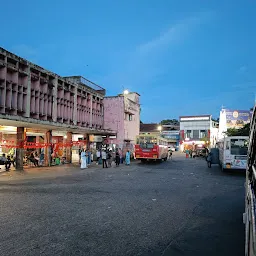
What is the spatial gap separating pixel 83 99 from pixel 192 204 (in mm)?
24534

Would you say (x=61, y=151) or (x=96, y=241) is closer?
(x=96, y=241)

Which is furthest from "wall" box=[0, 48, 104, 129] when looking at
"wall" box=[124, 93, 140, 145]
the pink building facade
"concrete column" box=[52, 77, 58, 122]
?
"wall" box=[124, 93, 140, 145]

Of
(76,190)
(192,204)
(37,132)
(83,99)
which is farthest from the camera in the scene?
(83,99)

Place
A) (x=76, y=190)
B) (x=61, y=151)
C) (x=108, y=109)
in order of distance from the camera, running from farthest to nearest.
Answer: (x=108, y=109)
(x=61, y=151)
(x=76, y=190)

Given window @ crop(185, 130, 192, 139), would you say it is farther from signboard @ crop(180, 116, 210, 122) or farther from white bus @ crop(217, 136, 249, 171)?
white bus @ crop(217, 136, 249, 171)

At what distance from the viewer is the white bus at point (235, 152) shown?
19.9m

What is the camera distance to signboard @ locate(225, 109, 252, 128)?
5070 cm

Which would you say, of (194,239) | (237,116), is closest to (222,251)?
(194,239)

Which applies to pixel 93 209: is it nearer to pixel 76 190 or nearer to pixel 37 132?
pixel 76 190

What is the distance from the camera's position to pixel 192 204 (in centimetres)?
897

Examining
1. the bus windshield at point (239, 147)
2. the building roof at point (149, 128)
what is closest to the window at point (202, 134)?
the building roof at point (149, 128)

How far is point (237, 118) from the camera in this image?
168 feet

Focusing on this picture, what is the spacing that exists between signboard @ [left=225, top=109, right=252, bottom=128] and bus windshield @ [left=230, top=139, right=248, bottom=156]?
32.7 m

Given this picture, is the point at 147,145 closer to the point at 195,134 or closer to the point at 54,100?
the point at 54,100
